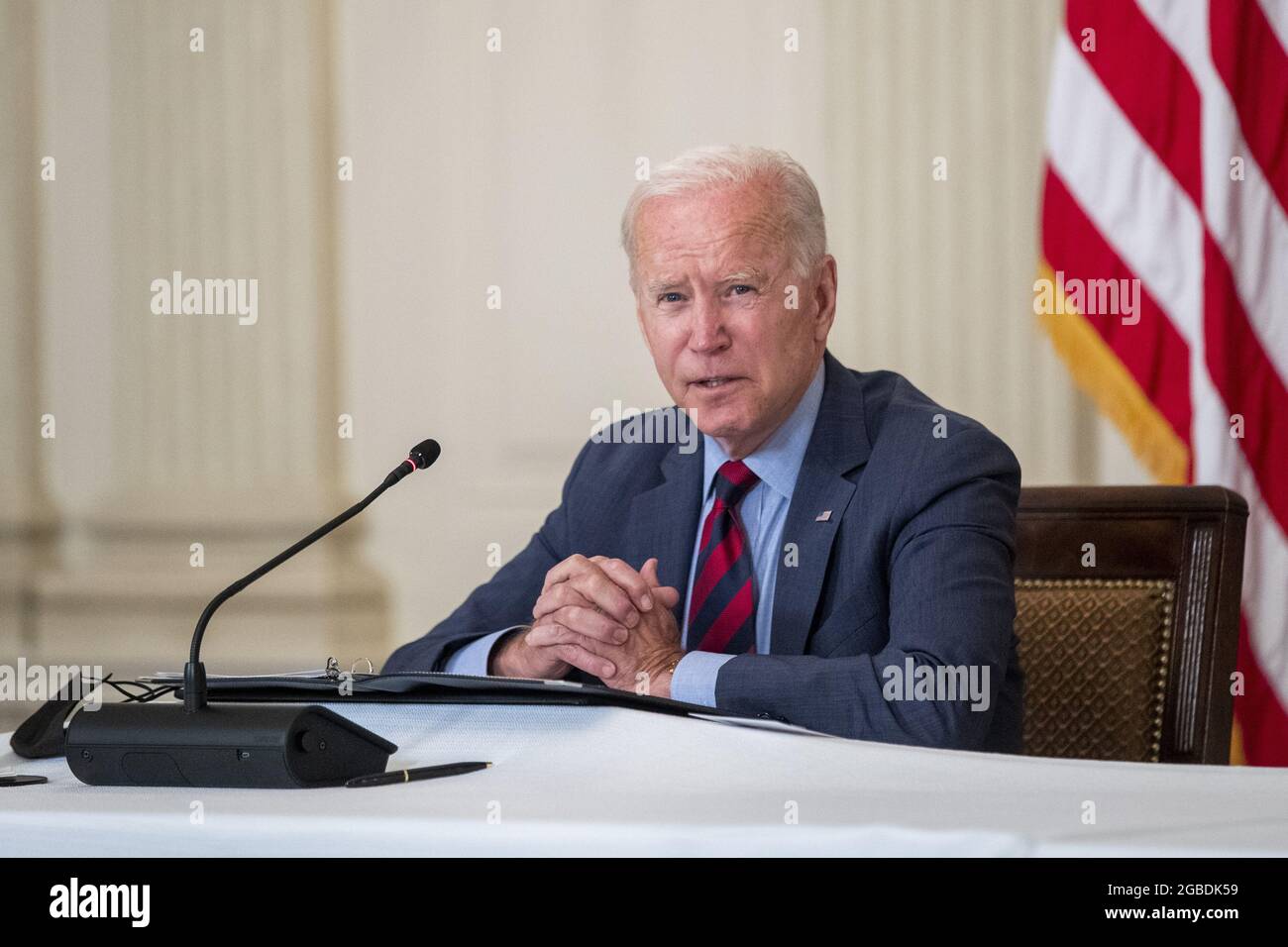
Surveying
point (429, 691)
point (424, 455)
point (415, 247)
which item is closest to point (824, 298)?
point (424, 455)

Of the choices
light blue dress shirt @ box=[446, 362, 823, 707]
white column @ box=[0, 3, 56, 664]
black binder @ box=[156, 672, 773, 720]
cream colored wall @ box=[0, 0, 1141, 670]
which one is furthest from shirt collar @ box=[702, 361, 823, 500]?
white column @ box=[0, 3, 56, 664]

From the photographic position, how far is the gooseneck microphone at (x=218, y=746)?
1.10m

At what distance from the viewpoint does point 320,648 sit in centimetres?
389

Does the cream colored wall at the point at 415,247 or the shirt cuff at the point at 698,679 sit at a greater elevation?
the cream colored wall at the point at 415,247

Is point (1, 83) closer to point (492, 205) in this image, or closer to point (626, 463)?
point (492, 205)

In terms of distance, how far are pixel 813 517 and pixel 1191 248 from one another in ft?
5.11

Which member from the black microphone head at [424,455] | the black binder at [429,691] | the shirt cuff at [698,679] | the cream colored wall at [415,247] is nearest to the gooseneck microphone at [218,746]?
the black binder at [429,691]

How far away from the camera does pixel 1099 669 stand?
203 cm

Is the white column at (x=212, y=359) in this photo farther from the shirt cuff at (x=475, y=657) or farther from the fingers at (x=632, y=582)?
the fingers at (x=632, y=582)

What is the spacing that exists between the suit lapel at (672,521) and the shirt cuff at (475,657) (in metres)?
0.29

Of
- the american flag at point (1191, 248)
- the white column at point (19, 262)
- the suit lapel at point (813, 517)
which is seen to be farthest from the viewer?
the white column at point (19, 262)

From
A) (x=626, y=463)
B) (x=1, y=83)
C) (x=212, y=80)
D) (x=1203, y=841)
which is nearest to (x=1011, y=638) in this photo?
(x=626, y=463)

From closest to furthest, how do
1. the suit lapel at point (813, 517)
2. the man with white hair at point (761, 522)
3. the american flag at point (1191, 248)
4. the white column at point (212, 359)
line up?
1. the man with white hair at point (761, 522)
2. the suit lapel at point (813, 517)
3. the american flag at point (1191, 248)
4. the white column at point (212, 359)

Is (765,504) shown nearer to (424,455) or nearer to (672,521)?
(672,521)
